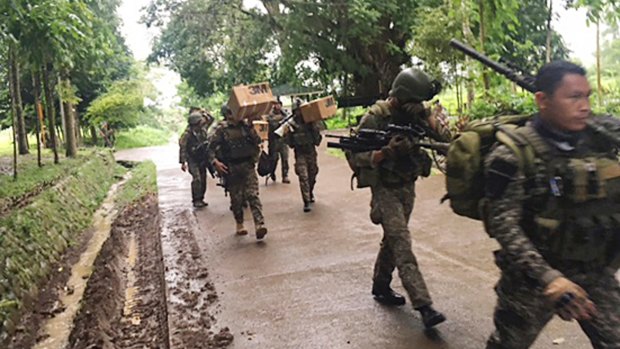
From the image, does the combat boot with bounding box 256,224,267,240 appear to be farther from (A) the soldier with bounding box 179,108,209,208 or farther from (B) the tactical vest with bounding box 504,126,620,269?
(B) the tactical vest with bounding box 504,126,620,269

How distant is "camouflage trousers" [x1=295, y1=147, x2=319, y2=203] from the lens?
910 centimetres

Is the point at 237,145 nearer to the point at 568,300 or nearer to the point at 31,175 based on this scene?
the point at 568,300

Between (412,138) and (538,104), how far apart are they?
1652 millimetres

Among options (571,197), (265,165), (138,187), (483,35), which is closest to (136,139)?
(138,187)

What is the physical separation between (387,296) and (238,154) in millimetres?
3354

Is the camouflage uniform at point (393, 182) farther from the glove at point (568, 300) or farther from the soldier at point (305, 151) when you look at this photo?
the soldier at point (305, 151)

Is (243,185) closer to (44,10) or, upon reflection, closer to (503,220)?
(44,10)

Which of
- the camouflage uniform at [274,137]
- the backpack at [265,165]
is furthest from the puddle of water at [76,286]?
the camouflage uniform at [274,137]

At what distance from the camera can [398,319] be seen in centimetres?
442

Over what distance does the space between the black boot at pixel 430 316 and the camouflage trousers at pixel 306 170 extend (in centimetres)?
512

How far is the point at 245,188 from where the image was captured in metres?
7.43

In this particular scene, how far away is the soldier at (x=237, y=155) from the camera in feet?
24.3

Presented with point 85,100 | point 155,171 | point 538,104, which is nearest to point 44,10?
point 538,104

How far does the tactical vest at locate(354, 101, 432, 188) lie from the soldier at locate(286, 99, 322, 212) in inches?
185
